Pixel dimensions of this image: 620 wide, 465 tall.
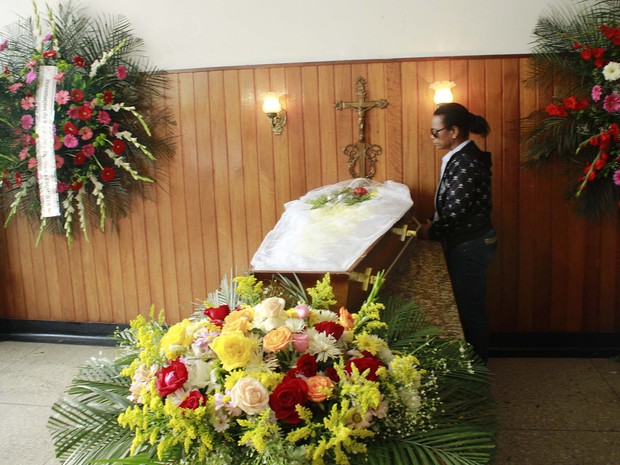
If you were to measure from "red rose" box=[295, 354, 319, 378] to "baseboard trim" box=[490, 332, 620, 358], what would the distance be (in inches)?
121

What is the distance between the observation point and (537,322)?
160 inches

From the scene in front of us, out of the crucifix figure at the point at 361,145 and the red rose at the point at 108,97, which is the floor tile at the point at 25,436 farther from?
the crucifix figure at the point at 361,145

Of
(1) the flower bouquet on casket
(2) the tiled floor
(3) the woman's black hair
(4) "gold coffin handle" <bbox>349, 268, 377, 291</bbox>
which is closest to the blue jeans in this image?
(2) the tiled floor

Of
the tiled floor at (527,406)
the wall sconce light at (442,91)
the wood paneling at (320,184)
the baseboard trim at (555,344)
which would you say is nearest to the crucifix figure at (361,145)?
the wood paneling at (320,184)

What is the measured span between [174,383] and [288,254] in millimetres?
1162

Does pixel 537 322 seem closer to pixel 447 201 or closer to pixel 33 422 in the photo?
pixel 447 201

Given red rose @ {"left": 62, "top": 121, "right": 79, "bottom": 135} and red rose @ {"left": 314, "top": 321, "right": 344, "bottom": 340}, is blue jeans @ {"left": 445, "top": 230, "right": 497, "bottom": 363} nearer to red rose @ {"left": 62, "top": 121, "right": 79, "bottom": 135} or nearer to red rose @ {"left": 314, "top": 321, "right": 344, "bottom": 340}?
red rose @ {"left": 314, "top": 321, "right": 344, "bottom": 340}

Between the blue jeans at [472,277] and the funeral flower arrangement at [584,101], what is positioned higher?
the funeral flower arrangement at [584,101]

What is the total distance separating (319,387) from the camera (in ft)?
3.93

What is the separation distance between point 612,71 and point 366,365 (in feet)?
9.73

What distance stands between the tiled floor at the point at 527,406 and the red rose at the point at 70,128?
158 cm

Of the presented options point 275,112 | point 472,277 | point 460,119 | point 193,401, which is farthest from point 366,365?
point 275,112

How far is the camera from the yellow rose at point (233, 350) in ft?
4.02

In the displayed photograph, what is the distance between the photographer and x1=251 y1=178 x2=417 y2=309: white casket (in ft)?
7.14
